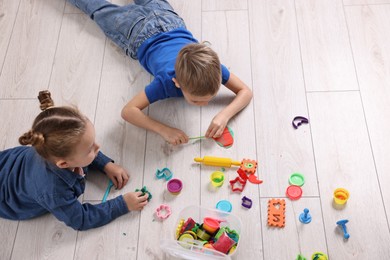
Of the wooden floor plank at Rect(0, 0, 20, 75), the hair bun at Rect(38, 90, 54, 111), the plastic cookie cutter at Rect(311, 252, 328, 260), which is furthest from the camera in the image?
the wooden floor plank at Rect(0, 0, 20, 75)

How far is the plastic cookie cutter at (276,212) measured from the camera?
1271 mm

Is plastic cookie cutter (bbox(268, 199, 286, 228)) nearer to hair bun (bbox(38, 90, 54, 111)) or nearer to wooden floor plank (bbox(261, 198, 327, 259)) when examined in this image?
wooden floor plank (bbox(261, 198, 327, 259))

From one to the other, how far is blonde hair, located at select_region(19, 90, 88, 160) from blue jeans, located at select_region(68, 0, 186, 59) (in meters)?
0.60

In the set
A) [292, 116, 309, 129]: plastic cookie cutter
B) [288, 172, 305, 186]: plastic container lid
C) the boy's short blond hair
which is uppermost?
the boy's short blond hair

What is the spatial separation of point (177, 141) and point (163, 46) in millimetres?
349

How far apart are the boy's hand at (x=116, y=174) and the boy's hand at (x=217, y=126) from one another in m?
0.30

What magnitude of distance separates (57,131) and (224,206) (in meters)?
0.56

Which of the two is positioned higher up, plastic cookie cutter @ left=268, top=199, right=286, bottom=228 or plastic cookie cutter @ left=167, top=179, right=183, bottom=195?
plastic cookie cutter @ left=167, top=179, right=183, bottom=195

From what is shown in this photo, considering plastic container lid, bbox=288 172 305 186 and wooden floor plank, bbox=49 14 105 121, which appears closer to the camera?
plastic container lid, bbox=288 172 305 186

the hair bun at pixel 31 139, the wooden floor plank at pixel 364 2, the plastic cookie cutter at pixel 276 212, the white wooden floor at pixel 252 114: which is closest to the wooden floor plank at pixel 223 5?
the white wooden floor at pixel 252 114

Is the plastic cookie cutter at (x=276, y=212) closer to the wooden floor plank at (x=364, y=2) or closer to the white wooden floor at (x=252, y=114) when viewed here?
the white wooden floor at (x=252, y=114)

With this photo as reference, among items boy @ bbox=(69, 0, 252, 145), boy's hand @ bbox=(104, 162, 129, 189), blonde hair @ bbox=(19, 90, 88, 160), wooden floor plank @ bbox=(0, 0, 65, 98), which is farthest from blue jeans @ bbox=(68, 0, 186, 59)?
blonde hair @ bbox=(19, 90, 88, 160)

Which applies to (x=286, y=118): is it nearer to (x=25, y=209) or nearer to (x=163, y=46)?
(x=163, y=46)

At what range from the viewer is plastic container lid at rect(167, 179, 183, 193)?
1341 mm
